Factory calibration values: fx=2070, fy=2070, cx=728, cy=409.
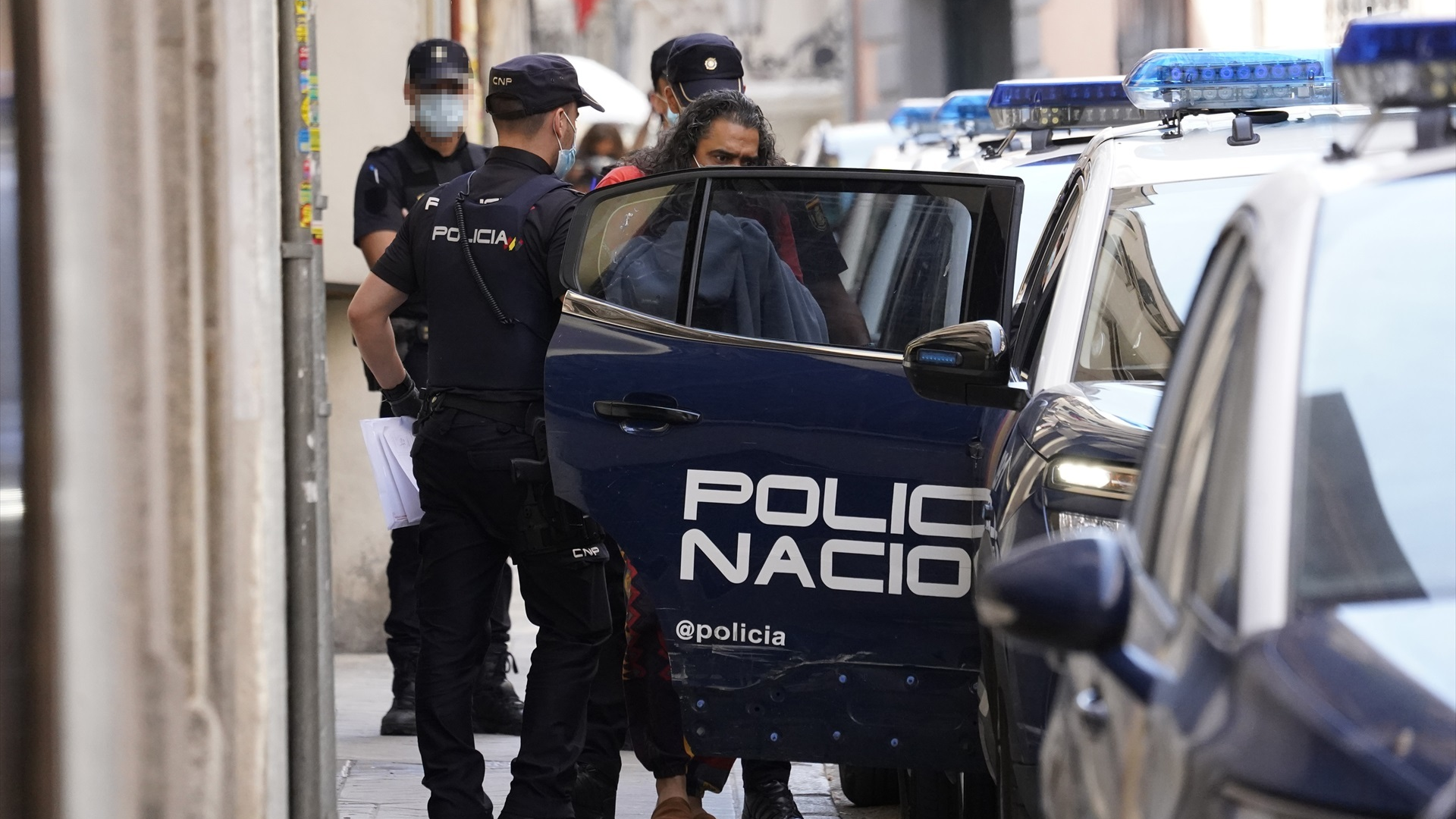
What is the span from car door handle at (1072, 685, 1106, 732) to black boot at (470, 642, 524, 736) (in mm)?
4288

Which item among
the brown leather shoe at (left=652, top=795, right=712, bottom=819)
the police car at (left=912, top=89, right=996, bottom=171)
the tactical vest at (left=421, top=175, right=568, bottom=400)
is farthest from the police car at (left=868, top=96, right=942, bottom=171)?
the tactical vest at (left=421, top=175, right=568, bottom=400)

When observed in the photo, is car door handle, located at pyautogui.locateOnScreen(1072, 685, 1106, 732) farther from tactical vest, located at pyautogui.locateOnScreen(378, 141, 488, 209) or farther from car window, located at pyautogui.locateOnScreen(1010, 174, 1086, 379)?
tactical vest, located at pyautogui.locateOnScreen(378, 141, 488, 209)

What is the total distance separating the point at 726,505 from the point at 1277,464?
2373mm

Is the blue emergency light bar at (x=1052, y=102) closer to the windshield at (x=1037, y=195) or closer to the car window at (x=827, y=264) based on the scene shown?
the windshield at (x=1037, y=195)

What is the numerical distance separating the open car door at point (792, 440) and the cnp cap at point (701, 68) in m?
1.81

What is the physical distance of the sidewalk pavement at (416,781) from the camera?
5.83m

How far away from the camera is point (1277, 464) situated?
7.38ft

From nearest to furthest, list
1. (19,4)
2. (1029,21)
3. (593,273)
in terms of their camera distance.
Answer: (19,4), (593,273), (1029,21)

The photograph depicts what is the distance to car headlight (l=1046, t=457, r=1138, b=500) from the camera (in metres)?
3.75

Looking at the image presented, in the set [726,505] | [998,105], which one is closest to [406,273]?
[726,505]

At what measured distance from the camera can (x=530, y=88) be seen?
5023 mm

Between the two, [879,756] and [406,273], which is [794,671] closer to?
[879,756]

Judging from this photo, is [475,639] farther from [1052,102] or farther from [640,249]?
[1052,102]

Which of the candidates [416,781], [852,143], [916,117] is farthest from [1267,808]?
[852,143]
